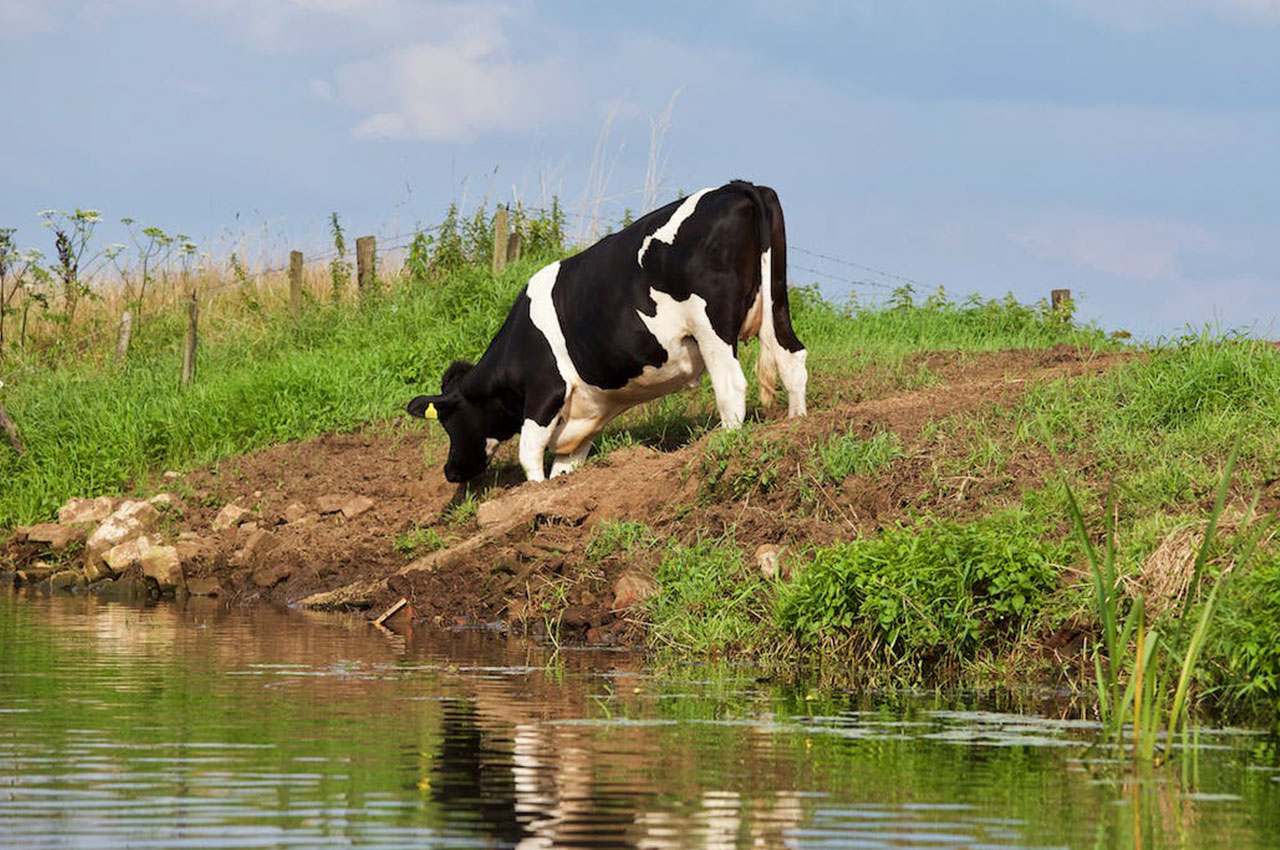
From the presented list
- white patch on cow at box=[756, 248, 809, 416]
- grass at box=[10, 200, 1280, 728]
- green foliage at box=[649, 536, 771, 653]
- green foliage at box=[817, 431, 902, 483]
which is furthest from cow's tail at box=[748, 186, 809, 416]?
green foliage at box=[649, 536, 771, 653]

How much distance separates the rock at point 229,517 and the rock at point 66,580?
1.40m

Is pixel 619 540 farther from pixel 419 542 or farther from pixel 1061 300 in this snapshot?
pixel 1061 300

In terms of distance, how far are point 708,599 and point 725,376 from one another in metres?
3.54

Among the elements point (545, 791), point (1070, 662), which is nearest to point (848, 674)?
point (1070, 662)

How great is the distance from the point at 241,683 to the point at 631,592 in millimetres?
3141

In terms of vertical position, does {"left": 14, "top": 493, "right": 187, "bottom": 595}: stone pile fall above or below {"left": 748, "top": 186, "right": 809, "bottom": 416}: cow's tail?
below

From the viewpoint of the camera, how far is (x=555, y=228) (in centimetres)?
2377

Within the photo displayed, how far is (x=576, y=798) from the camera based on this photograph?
18.5ft

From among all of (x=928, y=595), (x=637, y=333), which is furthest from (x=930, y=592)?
(x=637, y=333)

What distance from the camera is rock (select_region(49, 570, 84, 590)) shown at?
53.0 ft

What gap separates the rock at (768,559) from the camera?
10.7m

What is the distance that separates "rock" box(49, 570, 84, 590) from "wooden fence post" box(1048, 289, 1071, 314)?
40.1ft

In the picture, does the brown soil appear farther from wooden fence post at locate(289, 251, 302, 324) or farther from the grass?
wooden fence post at locate(289, 251, 302, 324)

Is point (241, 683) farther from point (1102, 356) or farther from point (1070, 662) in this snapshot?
point (1102, 356)
